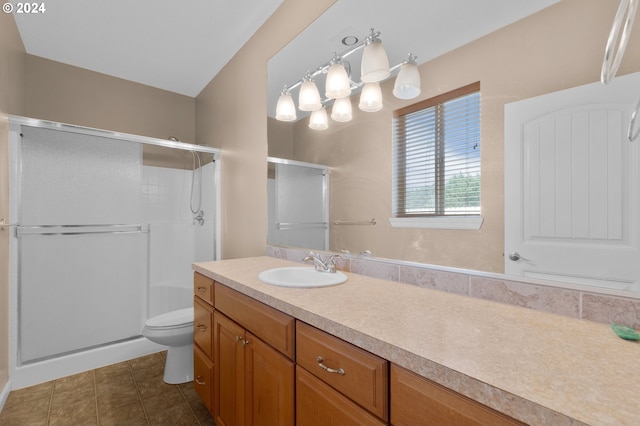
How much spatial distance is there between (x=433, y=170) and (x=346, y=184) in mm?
502

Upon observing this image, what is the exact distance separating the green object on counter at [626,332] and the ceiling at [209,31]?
908 millimetres

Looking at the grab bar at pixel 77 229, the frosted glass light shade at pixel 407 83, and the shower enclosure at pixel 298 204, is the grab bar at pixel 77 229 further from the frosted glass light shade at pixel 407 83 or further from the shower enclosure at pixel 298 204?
the frosted glass light shade at pixel 407 83

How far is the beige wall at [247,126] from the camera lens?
2033mm

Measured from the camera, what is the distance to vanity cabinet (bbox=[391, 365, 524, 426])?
53 cm

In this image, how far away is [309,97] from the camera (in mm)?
1777

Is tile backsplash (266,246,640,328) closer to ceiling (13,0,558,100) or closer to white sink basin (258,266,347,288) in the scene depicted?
white sink basin (258,266,347,288)

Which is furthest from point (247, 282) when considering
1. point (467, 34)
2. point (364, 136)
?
point (467, 34)

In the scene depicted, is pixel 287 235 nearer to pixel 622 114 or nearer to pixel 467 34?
pixel 467 34

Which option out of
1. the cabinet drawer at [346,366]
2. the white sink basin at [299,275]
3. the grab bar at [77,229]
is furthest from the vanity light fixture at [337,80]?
the grab bar at [77,229]

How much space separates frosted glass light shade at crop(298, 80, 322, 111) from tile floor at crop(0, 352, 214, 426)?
74.2 inches

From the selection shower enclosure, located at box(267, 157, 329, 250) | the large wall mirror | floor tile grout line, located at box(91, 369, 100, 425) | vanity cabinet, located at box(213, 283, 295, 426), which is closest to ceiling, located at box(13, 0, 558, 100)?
the large wall mirror

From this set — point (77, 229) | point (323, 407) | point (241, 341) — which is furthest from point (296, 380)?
point (77, 229)

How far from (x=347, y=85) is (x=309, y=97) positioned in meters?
0.31

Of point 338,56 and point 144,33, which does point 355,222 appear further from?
point 144,33
